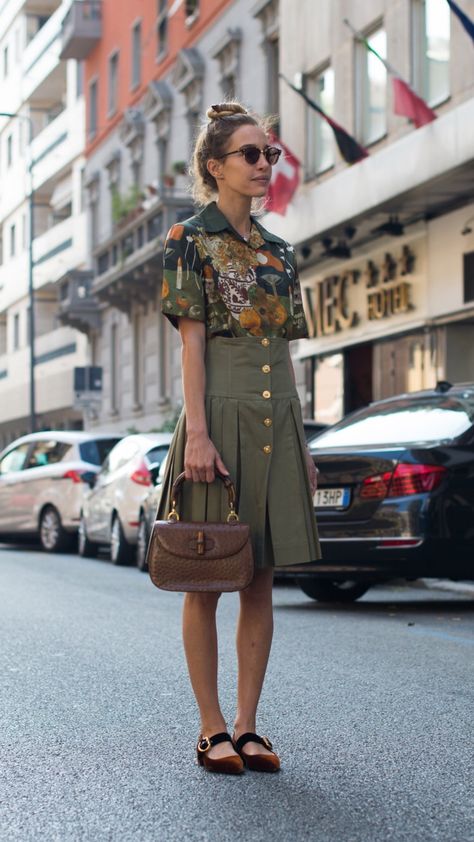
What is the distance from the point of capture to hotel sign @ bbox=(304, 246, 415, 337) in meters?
23.0

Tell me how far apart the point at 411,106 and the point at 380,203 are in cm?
146

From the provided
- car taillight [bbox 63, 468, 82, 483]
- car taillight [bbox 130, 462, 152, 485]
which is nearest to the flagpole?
car taillight [bbox 63, 468, 82, 483]

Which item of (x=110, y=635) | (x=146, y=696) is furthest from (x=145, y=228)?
(x=146, y=696)

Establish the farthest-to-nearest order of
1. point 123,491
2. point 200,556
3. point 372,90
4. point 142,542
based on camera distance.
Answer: point 372,90, point 123,491, point 142,542, point 200,556

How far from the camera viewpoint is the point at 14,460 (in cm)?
2192

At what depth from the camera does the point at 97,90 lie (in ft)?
151

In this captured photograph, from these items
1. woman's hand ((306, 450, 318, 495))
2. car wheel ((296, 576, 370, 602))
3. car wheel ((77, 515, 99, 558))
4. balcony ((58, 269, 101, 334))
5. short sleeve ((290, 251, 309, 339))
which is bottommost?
car wheel ((77, 515, 99, 558))

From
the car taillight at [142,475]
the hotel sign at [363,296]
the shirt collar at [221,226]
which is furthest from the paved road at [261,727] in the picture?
the hotel sign at [363,296]

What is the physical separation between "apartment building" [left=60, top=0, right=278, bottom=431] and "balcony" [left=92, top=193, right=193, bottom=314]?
40 millimetres

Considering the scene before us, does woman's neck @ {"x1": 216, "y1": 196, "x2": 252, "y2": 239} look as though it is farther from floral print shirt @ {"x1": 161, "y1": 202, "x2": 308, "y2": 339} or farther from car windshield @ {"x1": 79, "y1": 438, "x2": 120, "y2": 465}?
car windshield @ {"x1": 79, "y1": 438, "x2": 120, "y2": 465}

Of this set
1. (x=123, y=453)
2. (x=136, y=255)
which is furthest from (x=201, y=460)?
(x=136, y=255)

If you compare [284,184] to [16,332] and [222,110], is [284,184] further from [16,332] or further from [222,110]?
[16,332]

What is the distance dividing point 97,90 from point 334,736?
41836 mm

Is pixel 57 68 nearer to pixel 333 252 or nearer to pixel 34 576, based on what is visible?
pixel 333 252
